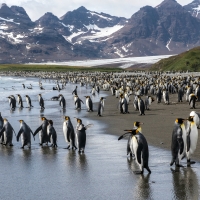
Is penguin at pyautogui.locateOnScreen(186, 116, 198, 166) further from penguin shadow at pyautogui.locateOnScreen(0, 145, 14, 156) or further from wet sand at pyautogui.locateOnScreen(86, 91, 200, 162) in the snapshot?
penguin shadow at pyautogui.locateOnScreen(0, 145, 14, 156)

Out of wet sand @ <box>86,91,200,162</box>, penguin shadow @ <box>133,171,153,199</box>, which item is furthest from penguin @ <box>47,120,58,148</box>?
penguin shadow @ <box>133,171,153,199</box>

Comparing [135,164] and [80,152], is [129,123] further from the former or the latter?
[135,164]

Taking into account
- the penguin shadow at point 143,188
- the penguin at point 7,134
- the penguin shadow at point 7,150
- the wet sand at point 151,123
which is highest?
the penguin at point 7,134

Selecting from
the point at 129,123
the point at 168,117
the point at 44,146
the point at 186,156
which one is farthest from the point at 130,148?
the point at 168,117

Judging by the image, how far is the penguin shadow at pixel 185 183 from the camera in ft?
24.3

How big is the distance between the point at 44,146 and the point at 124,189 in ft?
15.8

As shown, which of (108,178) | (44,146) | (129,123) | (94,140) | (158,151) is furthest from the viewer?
(129,123)

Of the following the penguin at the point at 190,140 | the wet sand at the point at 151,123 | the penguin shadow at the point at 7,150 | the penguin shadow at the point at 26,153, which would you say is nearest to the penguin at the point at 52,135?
the penguin shadow at the point at 26,153

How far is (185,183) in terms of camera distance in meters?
8.04

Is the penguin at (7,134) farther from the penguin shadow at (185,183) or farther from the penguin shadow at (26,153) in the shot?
the penguin shadow at (185,183)

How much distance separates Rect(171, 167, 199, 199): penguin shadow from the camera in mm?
7406

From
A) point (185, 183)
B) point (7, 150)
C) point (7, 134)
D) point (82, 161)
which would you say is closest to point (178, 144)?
point (185, 183)

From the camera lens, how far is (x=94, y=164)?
9766 mm

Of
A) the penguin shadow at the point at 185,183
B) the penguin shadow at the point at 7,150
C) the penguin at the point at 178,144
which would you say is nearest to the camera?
the penguin shadow at the point at 185,183
